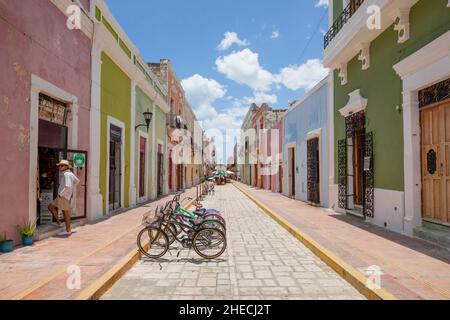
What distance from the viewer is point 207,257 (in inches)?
224

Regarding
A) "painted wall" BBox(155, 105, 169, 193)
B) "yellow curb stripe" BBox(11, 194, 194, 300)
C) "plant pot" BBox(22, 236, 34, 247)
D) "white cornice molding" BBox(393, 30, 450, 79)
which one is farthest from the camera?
"painted wall" BBox(155, 105, 169, 193)

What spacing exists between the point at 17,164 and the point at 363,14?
883 centimetres

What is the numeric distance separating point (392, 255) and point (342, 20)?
810 centimetres

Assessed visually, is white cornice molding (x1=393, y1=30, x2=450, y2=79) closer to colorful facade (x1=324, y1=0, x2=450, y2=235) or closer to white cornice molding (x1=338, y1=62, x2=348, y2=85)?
colorful facade (x1=324, y1=0, x2=450, y2=235)

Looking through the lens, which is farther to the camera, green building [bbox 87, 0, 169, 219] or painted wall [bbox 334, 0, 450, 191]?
green building [bbox 87, 0, 169, 219]

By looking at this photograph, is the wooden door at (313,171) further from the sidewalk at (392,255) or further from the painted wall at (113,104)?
the painted wall at (113,104)

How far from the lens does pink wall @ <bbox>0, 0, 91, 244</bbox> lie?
584 cm

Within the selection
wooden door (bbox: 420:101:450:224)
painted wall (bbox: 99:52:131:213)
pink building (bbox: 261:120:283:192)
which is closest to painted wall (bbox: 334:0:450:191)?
wooden door (bbox: 420:101:450:224)

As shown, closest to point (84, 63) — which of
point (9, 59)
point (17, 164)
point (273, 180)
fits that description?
point (9, 59)

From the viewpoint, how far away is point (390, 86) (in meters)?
8.08

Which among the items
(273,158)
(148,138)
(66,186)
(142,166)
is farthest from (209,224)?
(273,158)

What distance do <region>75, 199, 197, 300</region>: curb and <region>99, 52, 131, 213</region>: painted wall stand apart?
18.0 ft

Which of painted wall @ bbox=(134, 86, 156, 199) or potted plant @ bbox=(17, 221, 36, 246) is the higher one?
painted wall @ bbox=(134, 86, 156, 199)

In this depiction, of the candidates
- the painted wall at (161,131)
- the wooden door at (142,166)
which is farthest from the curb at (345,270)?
the painted wall at (161,131)
